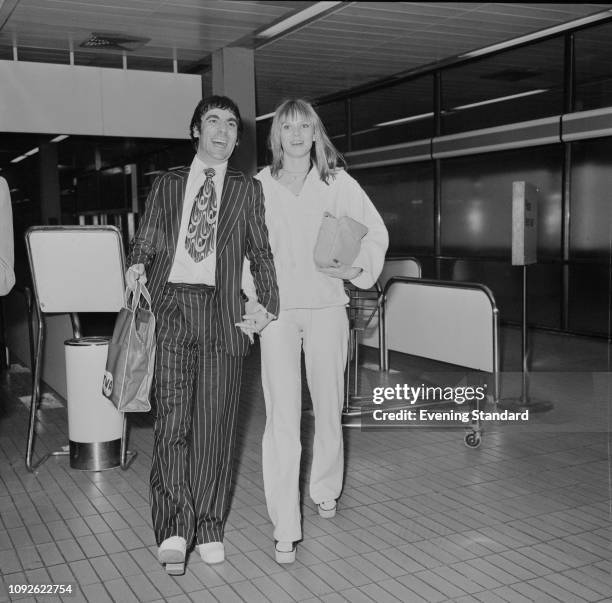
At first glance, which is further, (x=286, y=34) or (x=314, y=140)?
(x=286, y=34)

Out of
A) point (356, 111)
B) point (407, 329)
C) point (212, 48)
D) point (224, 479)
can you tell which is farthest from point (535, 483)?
point (356, 111)

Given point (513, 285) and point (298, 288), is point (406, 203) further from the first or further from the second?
point (298, 288)

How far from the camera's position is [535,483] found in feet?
12.5

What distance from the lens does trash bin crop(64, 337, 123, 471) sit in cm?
405

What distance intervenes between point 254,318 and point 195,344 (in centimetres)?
23

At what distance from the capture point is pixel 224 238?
108 inches

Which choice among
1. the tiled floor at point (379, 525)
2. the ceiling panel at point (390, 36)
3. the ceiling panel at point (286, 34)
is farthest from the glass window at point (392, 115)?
the tiled floor at point (379, 525)

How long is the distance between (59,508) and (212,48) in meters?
5.45

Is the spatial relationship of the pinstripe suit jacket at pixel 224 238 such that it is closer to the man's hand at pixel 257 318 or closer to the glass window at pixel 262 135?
the man's hand at pixel 257 318

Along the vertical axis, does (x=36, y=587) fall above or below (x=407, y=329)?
below

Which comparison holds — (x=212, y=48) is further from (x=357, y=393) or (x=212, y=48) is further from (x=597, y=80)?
(x=597, y=80)

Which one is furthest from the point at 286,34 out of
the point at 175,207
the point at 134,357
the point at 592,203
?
the point at 134,357

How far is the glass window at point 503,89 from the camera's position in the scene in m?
9.27

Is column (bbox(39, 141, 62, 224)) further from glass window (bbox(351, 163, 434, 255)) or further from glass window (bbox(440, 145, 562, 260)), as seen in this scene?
glass window (bbox(440, 145, 562, 260))
